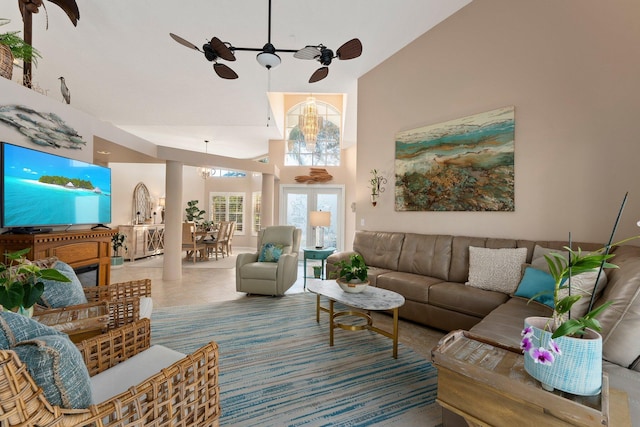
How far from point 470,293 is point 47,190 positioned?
4279 mm

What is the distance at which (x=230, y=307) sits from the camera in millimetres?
3688

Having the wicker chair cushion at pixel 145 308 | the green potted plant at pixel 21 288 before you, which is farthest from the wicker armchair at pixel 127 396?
the wicker chair cushion at pixel 145 308

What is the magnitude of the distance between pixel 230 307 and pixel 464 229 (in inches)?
123

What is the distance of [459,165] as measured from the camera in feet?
11.6

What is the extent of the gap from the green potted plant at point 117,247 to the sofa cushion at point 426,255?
6.39 metres

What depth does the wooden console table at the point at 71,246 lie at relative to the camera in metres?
2.52

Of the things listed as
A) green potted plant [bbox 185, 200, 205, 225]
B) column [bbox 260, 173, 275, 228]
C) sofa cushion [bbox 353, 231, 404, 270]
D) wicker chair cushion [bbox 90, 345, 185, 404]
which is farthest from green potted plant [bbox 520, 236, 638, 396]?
green potted plant [bbox 185, 200, 205, 225]

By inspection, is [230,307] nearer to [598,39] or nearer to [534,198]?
[534,198]

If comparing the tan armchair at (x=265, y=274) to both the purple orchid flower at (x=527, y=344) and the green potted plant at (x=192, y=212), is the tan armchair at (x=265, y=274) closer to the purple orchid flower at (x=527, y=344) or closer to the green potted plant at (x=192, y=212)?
the purple orchid flower at (x=527, y=344)

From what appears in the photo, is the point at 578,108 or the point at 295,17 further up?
the point at 295,17

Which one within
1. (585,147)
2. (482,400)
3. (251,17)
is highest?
(251,17)

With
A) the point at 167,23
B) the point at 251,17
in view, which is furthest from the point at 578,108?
the point at 167,23

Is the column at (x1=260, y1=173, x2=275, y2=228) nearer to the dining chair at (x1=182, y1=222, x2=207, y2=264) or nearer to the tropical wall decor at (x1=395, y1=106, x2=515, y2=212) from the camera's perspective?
the dining chair at (x1=182, y1=222, x2=207, y2=264)

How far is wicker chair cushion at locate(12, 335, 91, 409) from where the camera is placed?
29.7 inches
